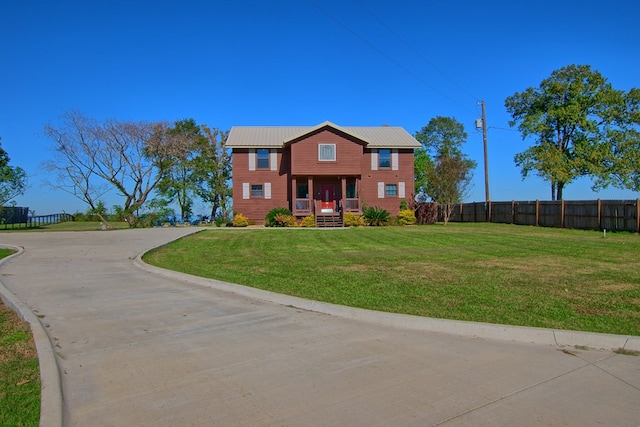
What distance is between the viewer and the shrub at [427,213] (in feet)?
110

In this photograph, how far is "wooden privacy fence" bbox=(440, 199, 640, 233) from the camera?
22.7 metres

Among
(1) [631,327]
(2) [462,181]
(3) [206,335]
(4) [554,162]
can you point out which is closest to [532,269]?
(1) [631,327]

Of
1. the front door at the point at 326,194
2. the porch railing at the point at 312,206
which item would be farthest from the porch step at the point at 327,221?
the front door at the point at 326,194

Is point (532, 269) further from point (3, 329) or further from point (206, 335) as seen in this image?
point (3, 329)

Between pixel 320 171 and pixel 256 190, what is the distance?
4.87 metres

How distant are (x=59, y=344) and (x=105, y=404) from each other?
79.9 inches

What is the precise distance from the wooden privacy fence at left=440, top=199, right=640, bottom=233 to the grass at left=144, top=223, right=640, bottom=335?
28.0 ft

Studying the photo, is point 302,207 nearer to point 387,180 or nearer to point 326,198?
point 326,198

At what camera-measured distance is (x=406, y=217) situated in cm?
3147

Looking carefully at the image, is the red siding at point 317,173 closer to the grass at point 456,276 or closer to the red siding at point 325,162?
the red siding at point 325,162

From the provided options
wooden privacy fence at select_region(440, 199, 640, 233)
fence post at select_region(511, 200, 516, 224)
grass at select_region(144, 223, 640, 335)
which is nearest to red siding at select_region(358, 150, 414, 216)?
wooden privacy fence at select_region(440, 199, 640, 233)

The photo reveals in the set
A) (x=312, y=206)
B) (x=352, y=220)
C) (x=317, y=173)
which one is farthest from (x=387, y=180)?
(x=312, y=206)

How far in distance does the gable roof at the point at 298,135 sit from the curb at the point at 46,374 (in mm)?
25135

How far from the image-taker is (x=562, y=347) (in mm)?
5152
